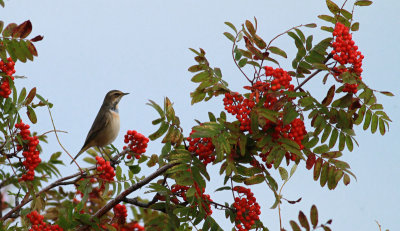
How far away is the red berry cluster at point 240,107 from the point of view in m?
4.12

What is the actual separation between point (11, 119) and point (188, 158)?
7.04 feet

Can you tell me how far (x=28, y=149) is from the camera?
17.7 feet

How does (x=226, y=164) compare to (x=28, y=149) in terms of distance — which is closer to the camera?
(x=226, y=164)

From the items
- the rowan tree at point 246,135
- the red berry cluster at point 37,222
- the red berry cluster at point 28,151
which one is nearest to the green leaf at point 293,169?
the rowan tree at point 246,135

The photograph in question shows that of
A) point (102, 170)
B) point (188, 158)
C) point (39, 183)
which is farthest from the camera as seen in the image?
point (39, 183)

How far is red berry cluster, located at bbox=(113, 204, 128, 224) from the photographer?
4809 mm

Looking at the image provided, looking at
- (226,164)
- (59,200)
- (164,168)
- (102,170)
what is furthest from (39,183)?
(226,164)

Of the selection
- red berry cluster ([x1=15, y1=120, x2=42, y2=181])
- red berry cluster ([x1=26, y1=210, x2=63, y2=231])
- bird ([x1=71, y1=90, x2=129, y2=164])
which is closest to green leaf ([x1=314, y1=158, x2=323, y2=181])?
red berry cluster ([x1=26, y1=210, x2=63, y2=231])

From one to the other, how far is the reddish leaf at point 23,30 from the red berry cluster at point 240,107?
86.5 inches

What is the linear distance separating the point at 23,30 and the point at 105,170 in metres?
1.65

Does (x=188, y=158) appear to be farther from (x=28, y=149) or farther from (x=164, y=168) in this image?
(x=28, y=149)

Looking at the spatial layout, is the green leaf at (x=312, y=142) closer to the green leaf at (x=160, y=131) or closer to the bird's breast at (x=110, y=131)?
the green leaf at (x=160, y=131)

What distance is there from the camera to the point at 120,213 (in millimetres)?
4836

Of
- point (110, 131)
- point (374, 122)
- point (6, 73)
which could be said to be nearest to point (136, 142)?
point (6, 73)
